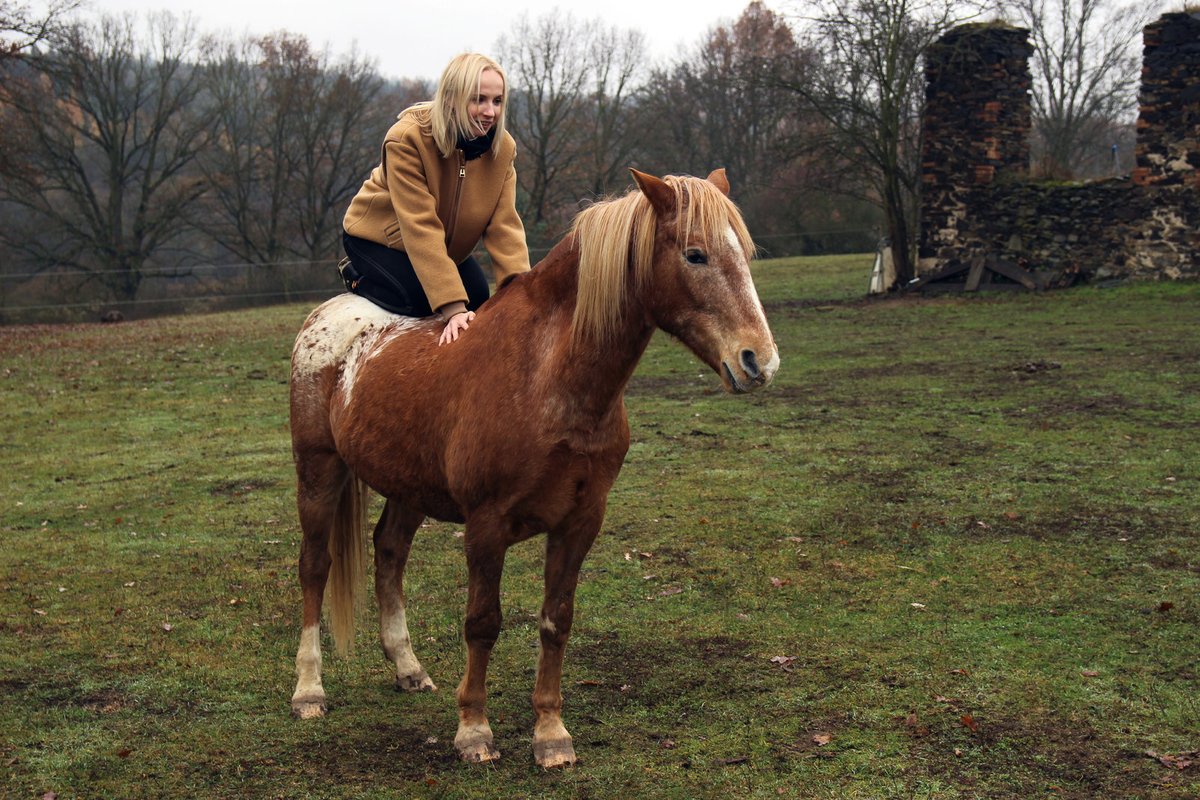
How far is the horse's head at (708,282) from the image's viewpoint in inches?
127

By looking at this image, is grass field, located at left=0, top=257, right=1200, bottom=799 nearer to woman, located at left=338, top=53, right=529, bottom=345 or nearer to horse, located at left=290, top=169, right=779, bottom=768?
horse, located at left=290, top=169, right=779, bottom=768

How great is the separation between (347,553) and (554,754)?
142 cm

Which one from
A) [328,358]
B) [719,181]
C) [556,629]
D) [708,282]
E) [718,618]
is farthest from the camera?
[718,618]

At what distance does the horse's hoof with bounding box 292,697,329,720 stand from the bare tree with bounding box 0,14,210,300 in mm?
33584

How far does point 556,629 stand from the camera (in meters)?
3.85

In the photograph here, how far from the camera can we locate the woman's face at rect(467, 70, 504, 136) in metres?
4.08

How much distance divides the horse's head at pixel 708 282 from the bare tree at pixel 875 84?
20.9m

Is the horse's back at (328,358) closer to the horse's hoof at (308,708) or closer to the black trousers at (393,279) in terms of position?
the black trousers at (393,279)

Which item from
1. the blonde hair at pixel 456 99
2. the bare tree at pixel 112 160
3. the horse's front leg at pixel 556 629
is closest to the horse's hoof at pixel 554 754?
the horse's front leg at pixel 556 629

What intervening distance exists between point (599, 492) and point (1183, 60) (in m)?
21.0

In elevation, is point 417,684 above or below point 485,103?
below

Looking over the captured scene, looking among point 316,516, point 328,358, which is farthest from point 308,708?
point 328,358

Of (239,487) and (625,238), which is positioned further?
(239,487)

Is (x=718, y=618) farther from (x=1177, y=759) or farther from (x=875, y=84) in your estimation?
(x=875, y=84)
